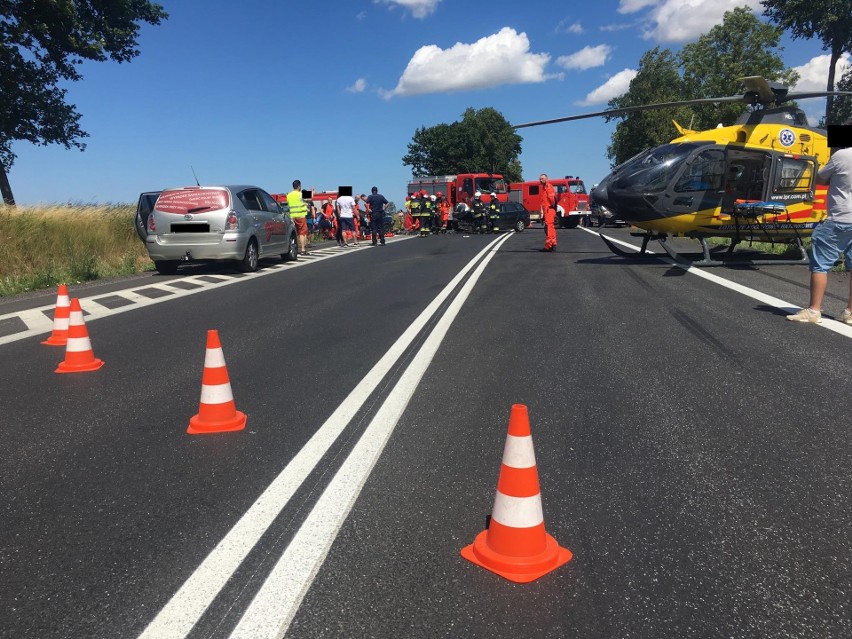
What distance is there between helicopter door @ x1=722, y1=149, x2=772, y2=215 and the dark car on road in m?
19.7

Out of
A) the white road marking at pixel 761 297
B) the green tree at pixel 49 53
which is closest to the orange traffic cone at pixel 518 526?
the white road marking at pixel 761 297

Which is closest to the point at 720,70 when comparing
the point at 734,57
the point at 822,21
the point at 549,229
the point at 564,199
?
the point at 734,57

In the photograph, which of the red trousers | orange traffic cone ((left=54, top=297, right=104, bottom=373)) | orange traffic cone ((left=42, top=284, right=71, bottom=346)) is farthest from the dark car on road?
orange traffic cone ((left=54, top=297, right=104, bottom=373))

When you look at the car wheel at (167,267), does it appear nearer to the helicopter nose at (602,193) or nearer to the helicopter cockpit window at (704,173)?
the helicopter nose at (602,193)

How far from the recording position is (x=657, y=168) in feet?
39.3

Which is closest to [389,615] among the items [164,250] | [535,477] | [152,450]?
[535,477]

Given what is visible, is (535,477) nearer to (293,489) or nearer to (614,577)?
(614,577)

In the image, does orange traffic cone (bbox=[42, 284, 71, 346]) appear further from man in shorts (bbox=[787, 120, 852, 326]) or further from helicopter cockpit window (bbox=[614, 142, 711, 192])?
helicopter cockpit window (bbox=[614, 142, 711, 192])

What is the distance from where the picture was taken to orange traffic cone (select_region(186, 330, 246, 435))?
162 inches

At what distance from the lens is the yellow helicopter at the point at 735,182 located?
1191 cm

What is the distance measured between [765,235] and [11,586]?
13015mm

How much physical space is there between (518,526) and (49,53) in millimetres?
30981

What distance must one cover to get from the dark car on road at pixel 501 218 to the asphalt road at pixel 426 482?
83.2 ft

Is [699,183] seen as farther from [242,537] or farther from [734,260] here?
[242,537]
